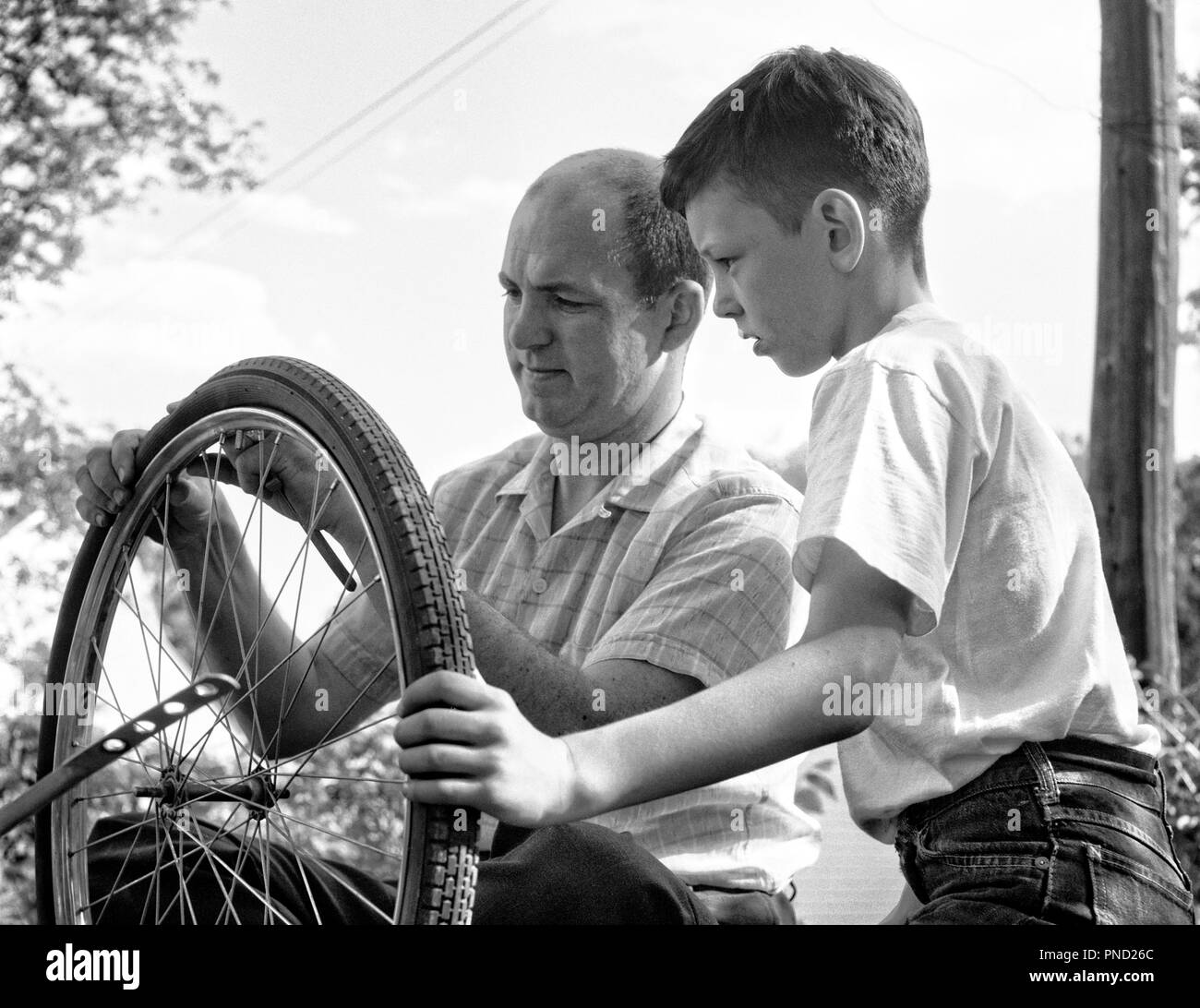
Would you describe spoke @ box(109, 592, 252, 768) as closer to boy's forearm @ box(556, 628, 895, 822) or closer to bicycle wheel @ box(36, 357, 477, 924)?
bicycle wheel @ box(36, 357, 477, 924)

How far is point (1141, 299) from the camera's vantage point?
4281 millimetres

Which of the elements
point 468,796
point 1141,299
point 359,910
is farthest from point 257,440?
point 1141,299

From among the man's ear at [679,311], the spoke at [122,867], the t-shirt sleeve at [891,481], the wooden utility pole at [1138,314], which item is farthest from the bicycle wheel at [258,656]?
the wooden utility pole at [1138,314]

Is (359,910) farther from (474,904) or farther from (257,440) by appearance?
(257,440)

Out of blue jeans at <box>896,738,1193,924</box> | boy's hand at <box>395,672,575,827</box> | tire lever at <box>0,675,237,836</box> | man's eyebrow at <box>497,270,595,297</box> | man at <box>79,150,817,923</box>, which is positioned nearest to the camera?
boy's hand at <box>395,672,575,827</box>

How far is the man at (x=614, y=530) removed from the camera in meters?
1.70

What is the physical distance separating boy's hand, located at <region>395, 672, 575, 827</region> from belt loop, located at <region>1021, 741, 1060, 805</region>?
47cm

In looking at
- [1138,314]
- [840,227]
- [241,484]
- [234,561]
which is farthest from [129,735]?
[1138,314]

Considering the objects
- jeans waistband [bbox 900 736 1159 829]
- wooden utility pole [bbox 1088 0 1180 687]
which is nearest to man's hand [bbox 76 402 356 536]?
jeans waistband [bbox 900 736 1159 829]

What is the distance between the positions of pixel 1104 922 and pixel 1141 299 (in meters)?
3.41

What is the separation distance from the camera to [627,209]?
81.7 inches

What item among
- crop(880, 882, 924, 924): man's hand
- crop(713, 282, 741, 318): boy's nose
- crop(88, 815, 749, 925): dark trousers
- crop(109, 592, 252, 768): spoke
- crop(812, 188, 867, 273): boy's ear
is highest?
crop(812, 188, 867, 273): boy's ear

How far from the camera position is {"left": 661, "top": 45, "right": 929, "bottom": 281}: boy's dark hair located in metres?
1.50

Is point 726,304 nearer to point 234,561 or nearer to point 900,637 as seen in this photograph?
point 900,637
